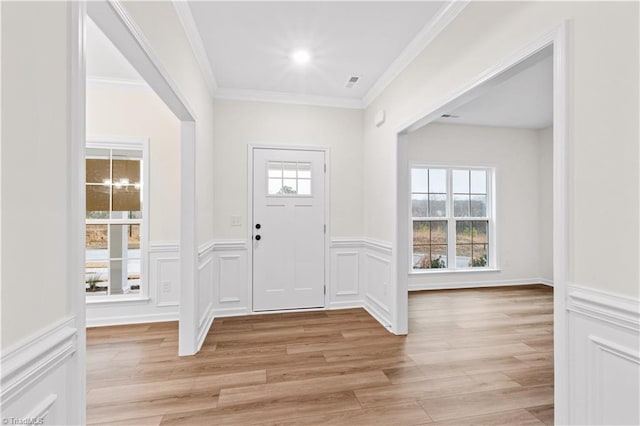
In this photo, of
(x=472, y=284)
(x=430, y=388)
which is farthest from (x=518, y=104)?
(x=430, y=388)

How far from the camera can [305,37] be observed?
248 centimetres

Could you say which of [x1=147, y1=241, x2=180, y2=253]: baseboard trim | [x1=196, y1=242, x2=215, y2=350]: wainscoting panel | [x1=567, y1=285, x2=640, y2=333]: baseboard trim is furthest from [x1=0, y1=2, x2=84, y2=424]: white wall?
[x1=147, y1=241, x2=180, y2=253]: baseboard trim

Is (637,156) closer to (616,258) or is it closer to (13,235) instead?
(616,258)

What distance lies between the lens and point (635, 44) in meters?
1.08

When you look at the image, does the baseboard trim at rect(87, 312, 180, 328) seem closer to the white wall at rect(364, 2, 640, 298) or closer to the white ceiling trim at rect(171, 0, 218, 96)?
the white ceiling trim at rect(171, 0, 218, 96)

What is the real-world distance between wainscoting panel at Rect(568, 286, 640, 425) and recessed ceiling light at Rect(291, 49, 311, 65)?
2.62 metres

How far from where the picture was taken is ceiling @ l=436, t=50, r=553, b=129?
3.23 meters

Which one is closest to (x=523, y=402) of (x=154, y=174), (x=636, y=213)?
(x=636, y=213)

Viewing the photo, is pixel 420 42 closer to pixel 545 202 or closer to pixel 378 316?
pixel 378 316

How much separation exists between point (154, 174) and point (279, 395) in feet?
8.76

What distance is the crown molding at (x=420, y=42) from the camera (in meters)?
2.09

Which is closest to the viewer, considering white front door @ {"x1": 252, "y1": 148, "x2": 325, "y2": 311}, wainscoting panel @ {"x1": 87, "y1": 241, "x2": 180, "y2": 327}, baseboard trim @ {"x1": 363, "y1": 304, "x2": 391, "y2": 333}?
baseboard trim @ {"x1": 363, "y1": 304, "x2": 391, "y2": 333}

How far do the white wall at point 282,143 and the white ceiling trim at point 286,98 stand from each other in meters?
0.05

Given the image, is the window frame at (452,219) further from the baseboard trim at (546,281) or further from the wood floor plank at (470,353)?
the wood floor plank at (470,353)
